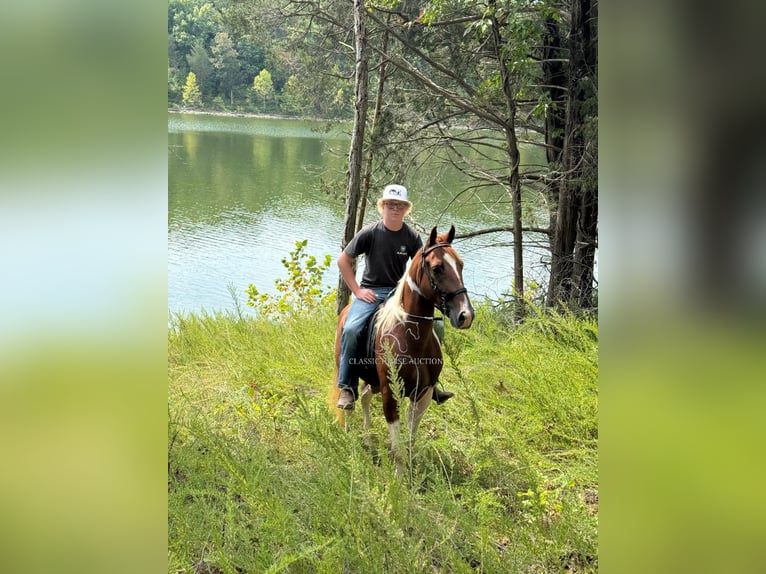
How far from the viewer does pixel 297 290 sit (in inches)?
148

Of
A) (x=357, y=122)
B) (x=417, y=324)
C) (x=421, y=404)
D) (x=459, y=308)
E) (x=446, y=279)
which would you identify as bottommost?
(x=421, y=404)

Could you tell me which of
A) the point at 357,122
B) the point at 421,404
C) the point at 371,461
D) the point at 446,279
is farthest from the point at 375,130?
the point at 371,461

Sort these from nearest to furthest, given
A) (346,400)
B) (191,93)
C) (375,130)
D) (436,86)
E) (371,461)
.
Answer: (371,461), (346,400), (191,93), (375,130), (436,86)

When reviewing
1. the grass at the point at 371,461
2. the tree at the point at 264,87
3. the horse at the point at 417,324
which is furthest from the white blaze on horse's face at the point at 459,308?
the tree at the point at 264,87

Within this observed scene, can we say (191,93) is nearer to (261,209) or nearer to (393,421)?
(261,209)

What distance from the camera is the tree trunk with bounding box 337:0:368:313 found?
10.6ft

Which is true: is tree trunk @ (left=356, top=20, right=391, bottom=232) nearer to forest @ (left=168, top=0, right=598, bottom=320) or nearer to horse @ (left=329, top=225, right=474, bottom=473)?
forest @ (left=168, top=0, right=598, bottom=320)

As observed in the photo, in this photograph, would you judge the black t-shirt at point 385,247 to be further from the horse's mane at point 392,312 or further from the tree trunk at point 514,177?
the tree trunk at point 514,177

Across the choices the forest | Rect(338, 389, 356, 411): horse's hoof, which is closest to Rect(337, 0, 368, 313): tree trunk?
the forest

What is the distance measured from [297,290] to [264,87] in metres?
1.24

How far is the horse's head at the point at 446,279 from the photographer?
2.65 metres
